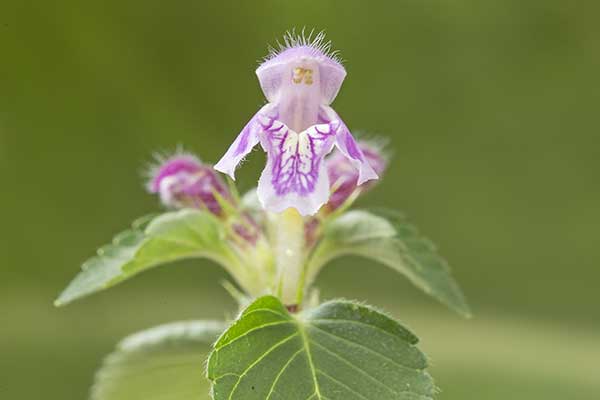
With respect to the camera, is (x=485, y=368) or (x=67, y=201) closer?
(x=485, y=368)

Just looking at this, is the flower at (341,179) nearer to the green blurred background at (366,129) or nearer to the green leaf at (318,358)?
the green leaf at (318,358)

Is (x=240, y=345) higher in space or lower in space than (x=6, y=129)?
lower

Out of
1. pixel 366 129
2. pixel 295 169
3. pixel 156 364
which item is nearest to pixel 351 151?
pixel 295 169

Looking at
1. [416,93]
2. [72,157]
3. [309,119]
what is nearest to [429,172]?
[416,93]

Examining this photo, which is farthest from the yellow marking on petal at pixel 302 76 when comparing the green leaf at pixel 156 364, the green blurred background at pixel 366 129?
the green blurred background at pixel 366 129

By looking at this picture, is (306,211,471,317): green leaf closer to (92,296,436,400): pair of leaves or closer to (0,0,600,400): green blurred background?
(92,296,436,400): pair of leaves

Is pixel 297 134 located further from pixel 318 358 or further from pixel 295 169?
pixel 318 358

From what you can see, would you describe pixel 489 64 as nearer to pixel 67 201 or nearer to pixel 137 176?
pixel 137 176
